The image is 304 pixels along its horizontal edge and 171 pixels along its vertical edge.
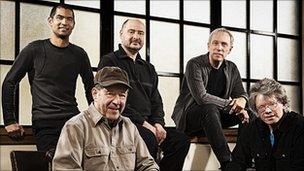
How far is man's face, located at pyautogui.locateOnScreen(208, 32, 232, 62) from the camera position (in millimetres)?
3967

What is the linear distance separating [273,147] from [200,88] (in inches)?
40.2

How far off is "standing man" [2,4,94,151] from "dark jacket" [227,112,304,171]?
39.8 inches

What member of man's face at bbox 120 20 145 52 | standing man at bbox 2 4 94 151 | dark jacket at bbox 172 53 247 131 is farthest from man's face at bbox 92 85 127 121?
dark jacket at bbox 172 53 247 131

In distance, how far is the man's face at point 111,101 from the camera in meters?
2.41

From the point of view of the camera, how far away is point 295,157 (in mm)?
2900

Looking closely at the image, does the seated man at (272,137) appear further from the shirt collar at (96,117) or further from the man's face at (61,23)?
the man's face at (61,23)

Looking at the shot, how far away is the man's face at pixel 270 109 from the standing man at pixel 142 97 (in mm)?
738

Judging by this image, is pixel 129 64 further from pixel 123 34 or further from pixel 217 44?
pixel 217 44

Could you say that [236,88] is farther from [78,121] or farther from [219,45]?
[78,121]

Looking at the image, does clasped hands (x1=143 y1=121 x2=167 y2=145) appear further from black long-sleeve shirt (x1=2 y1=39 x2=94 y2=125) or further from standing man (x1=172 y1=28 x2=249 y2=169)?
black long-sleeve shirt (x1=2 y1=39 x2=94 y2=125)

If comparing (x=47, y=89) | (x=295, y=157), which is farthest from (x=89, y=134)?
(x=295, y=157)

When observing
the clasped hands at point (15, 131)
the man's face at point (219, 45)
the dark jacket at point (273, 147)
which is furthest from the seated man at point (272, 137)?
the clasped hands at point (15, 131)

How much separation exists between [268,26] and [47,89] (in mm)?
2794

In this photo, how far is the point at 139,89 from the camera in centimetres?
354
